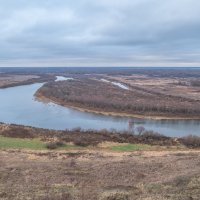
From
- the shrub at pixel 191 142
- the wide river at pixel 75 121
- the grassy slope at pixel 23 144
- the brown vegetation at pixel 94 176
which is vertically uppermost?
the brown vegetation at pixel 94 176

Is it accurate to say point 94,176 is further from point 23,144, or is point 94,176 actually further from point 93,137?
point 93,137

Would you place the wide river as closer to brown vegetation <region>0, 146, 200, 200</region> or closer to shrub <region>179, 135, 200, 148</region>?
shrub <region>179, 135, 200, 148</region>

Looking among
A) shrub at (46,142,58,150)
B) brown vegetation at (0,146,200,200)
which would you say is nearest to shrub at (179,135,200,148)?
brown vegetation at (0,146,200,200)

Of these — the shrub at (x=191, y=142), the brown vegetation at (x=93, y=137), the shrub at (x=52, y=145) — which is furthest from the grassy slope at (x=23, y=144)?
the shrub at (x=191, y=142)

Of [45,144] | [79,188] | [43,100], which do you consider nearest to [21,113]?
[43,100]

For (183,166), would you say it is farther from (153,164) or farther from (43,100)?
(43,100)

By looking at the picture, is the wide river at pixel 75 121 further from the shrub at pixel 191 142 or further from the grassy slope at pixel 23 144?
the grassy slope at pixel 23 144

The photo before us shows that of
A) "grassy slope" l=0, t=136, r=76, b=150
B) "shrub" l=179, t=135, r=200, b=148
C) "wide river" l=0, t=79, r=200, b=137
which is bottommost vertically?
"wide river" l=0, t=79, r=200, b=137

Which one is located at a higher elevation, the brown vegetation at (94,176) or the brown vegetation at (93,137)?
the brown vegetation at (94,176)

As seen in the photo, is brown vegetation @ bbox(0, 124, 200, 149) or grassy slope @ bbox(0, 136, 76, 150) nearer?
grassy slope @ bbox(0, 136, 76, 150)

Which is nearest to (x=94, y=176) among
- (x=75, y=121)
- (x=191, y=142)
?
(x=191, y=142)

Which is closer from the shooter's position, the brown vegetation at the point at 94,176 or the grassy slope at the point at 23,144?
A: the brown vegetation at the point at 94,176
